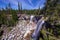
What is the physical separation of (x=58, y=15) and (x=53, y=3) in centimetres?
696

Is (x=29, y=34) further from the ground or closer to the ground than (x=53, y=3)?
closer to the ground

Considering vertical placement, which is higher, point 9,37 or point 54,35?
point 54,35

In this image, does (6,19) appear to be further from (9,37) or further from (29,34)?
(29,34)

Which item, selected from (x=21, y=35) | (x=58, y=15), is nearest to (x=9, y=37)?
(x=21, y=35)

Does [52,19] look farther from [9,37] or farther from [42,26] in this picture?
[9,37]

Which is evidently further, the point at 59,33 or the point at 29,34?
the point at 29,34

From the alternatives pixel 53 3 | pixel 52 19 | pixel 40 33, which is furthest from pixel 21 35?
pixel 53 3

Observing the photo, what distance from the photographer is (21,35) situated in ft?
86.1

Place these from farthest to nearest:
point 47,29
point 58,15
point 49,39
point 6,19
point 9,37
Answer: point 6,19 < point 9,37 < point 58,15 < point 47,29 < point 49,39

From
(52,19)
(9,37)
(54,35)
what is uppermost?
(52,19)

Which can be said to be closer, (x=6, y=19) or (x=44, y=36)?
(x=44, y=36)

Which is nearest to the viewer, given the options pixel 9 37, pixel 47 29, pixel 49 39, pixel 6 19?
pixel 49 39

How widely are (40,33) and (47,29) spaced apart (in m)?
1.25

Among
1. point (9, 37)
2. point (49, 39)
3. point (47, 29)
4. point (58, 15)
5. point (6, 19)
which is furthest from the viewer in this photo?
point (6, 19)
